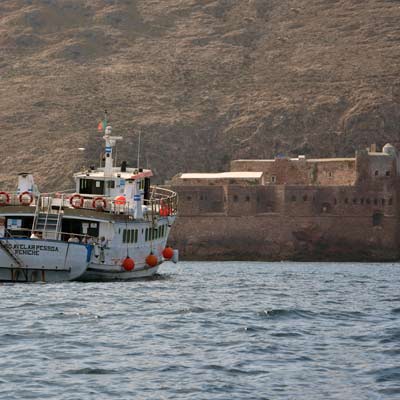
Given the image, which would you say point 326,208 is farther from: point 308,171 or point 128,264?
point 128,264

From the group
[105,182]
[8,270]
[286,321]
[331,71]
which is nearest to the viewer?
[286,321]

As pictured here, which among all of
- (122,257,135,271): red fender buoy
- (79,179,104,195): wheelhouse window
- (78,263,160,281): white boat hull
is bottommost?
(78,263,160,281): white boat hull

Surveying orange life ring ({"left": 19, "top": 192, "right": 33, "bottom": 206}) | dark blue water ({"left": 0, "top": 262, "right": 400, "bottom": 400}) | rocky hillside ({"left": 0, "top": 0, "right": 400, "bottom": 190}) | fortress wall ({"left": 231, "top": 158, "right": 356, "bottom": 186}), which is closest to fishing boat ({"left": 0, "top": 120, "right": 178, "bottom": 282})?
orange life ring ({"left": 19, "top": 192, "right": 33, "bottom": 206})

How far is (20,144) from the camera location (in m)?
144

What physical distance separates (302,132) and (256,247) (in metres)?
32.1

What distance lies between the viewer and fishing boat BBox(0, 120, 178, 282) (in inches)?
2206

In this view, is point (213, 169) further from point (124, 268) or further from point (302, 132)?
point (124, 268)

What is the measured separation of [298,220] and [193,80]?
53172 mm

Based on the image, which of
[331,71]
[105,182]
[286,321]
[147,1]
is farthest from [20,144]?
[286,321]

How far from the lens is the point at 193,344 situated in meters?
37.7

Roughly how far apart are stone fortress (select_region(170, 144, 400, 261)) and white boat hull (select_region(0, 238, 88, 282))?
54407 mm

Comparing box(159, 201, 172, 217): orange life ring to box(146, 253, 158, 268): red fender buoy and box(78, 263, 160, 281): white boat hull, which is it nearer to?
box(146, 253, 158, 268): red fender buoy

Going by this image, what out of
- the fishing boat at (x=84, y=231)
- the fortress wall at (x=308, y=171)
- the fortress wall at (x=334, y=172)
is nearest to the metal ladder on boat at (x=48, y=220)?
the fishing boat at (x=84, y=231)

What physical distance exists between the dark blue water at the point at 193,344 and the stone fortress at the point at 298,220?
5618 cm
